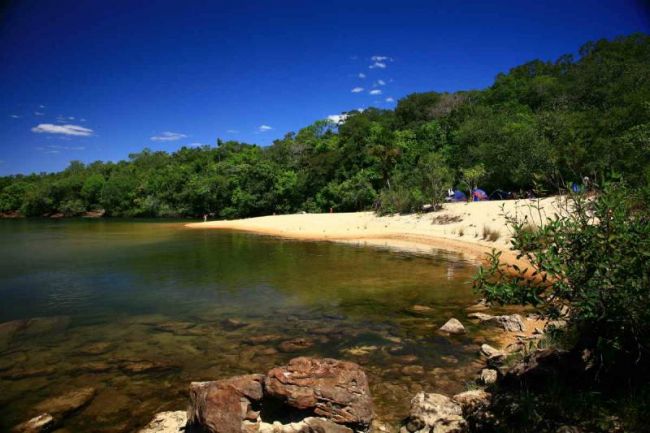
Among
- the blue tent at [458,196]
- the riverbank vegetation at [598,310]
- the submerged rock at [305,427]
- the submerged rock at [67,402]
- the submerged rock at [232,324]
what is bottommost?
the submerged rock at [67,402]

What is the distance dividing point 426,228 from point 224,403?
29252 millimetres

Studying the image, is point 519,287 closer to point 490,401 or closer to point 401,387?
point 490,401

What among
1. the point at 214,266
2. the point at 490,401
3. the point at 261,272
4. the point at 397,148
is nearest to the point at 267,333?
the point at 490,401

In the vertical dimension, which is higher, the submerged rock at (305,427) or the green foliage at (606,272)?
the green foliage at (606,272)

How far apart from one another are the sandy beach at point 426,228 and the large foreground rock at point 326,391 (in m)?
15.9

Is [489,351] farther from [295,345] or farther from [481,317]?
[295,345]

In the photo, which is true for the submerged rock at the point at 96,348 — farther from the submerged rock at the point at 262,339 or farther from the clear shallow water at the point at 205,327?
the submerged rock at the point at 262,339

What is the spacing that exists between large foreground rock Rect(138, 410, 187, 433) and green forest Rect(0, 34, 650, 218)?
2119cm

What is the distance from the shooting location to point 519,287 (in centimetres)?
514

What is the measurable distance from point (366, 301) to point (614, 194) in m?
9.60

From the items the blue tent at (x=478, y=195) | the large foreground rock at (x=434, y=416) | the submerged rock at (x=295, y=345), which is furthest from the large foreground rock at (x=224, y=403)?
the blue tent at (x=478, y=195)

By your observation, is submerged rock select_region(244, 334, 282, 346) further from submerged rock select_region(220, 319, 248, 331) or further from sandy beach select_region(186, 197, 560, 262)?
sandy beach select_region(186, 197, 560, 262)

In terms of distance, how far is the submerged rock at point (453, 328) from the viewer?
32.5ft

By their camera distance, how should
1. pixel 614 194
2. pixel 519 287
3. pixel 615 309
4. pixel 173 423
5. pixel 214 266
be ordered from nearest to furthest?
1. pixel 615 309
2. pixel 614 194
3. pixel 519 287
4. pixel 173 423
5. pixel 214 266
